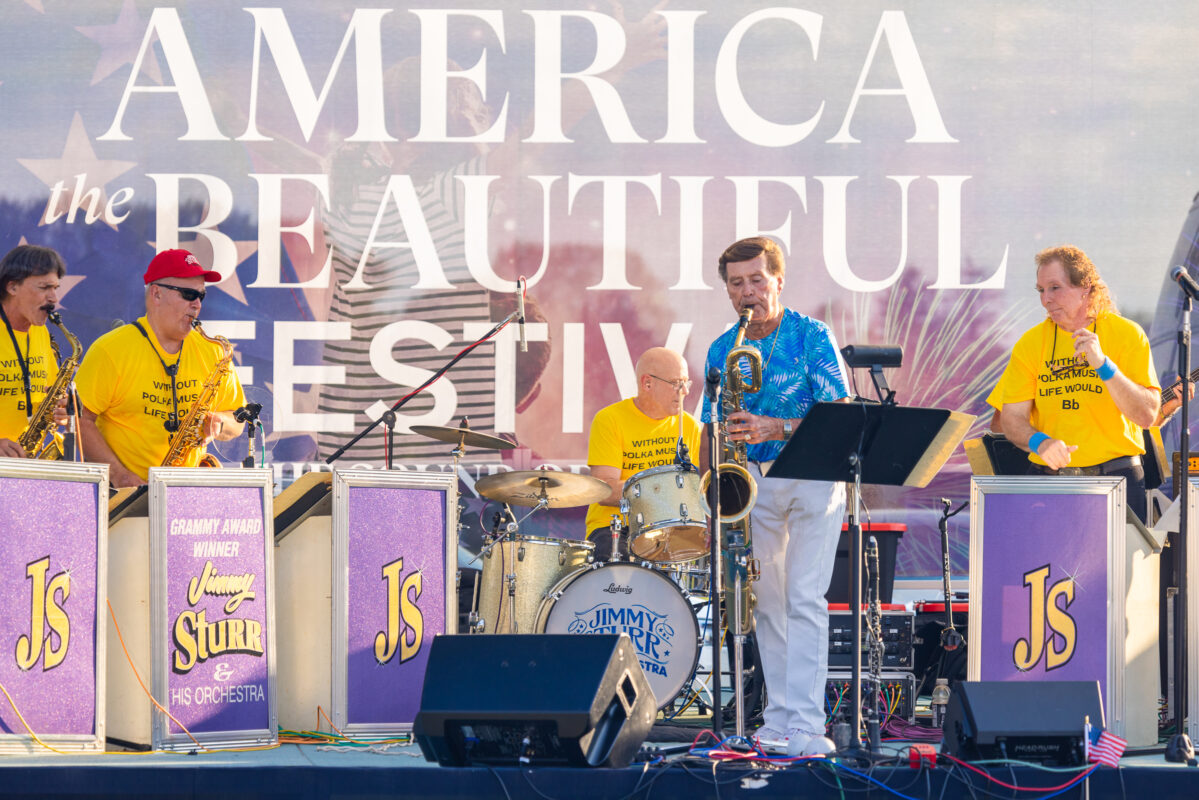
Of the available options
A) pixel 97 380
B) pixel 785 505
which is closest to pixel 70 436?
pixel 97 380

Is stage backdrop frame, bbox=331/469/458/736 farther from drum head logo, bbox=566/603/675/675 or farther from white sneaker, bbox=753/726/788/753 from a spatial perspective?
white sneaker, bbox=753/726/788/753

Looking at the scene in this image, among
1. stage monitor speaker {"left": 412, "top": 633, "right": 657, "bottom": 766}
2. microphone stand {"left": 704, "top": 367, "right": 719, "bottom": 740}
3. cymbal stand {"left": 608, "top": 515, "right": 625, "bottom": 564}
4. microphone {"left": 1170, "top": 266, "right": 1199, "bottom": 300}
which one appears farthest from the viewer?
cymbal stand {"left": 608, "top": 515, "right": 625, "bottom": 564}

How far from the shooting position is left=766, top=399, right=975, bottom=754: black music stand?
438 centimetres

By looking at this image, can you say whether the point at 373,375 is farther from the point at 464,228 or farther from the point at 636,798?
the point at 636,798

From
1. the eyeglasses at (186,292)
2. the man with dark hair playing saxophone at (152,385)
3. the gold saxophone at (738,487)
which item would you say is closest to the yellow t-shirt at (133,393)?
the man with dark hair playing saxophone at (152,385)

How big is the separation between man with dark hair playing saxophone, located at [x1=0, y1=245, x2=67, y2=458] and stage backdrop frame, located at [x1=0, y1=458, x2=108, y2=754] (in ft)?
3.43

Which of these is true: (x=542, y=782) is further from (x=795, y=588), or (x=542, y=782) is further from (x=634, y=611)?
(x=634, y=611)

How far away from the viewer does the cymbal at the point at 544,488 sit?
6.30 m

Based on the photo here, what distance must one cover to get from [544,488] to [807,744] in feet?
7.17

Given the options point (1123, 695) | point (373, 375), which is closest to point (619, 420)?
point (373, 375)

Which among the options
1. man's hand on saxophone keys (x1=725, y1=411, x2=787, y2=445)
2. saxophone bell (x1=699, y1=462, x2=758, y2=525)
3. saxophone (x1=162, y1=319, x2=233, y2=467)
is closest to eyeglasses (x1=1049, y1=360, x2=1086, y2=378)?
man's hand on saxophone keys (x1=725, y1=411, x2=787, y2=445)

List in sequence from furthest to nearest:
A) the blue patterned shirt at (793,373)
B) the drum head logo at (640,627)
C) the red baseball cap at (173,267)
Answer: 1. the drum head logo at (640,627)
2. the red baseball cap at (173,267)
3. the blue patterned shirt at (793,373)

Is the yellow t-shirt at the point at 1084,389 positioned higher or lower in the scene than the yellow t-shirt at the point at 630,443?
higher

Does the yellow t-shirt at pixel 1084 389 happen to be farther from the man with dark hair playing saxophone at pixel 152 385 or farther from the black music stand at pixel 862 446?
the man with dark hair playing saxophone at pixel 152 385
